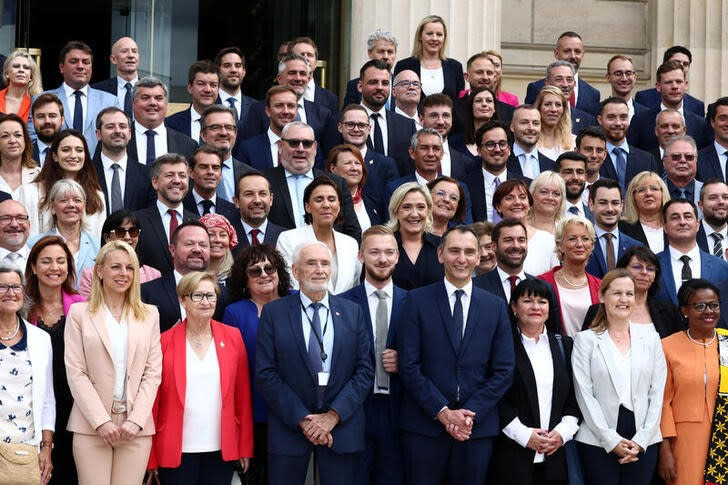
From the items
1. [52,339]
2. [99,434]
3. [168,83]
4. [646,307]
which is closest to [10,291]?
[52,339]

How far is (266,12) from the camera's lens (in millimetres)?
16453

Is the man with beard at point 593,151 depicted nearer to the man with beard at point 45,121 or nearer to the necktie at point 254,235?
the necktie at point 254,235

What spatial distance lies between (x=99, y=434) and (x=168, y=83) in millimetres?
7933

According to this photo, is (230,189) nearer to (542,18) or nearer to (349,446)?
(349,446)

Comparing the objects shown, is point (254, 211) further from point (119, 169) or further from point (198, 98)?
point (198, 98)

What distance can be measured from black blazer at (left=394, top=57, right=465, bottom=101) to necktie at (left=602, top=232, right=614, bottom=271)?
3.00 metres

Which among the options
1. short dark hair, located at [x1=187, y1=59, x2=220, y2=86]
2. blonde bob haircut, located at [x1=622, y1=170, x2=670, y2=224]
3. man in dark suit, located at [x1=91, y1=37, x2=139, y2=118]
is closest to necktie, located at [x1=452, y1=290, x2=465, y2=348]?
blonde bob haircut, located at [x1=622, y1=170, x2=670, y2=224]

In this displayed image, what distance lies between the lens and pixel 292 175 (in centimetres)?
1109

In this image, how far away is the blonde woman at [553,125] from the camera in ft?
41.1

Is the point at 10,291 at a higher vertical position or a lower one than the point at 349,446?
higher

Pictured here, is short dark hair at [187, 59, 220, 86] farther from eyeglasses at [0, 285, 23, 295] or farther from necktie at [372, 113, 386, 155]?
eyeglasses at [0, 285, 23, 295]

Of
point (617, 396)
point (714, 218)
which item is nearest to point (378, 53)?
point (714, 218)

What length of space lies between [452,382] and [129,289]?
6.77ft

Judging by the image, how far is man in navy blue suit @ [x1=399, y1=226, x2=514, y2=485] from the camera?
913 centimetres
